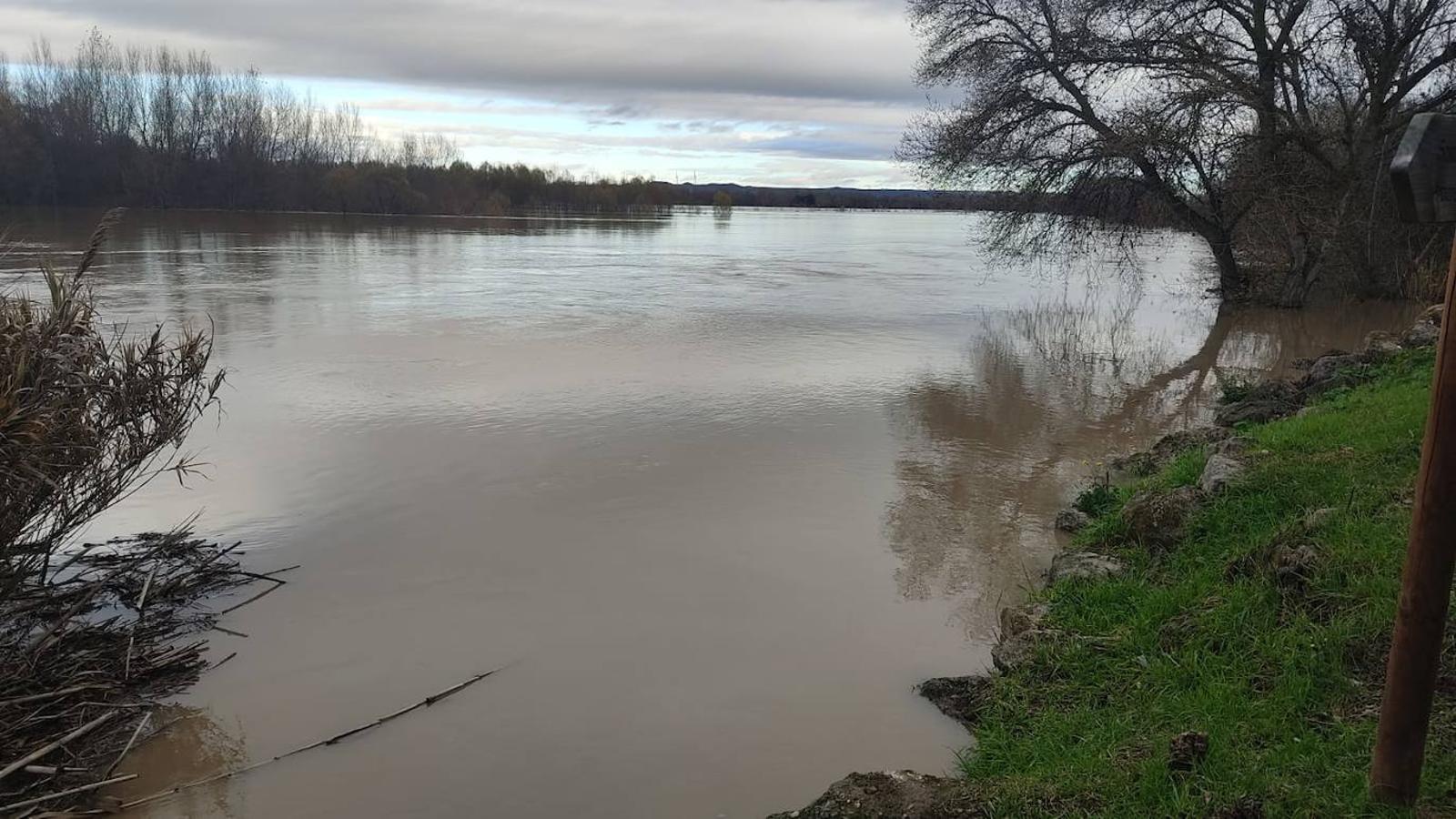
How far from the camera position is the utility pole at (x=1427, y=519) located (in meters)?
2.82

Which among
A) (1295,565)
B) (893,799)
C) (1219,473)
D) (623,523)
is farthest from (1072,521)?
(893,799)

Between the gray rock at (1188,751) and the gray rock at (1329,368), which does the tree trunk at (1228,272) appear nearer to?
the gray rock at (1329,368)

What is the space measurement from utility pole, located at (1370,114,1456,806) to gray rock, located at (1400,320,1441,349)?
9443 millimetres

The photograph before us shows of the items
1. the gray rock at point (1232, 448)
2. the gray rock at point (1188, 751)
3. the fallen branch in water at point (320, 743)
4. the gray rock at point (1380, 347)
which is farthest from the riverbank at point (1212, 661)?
the gray rock at point (1380, 347)

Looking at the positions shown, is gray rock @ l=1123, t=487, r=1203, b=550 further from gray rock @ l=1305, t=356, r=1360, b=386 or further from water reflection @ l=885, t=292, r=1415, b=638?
gray rock @ l=1305, t=356, r=1360, b=386

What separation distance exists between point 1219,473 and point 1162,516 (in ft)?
2.05

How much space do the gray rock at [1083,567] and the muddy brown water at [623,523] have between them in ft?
1.26

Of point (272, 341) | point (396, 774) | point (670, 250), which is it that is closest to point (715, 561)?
point (396, 774)

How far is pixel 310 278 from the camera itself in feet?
82.8

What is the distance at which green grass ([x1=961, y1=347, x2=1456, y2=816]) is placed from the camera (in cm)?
360

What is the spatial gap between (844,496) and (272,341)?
11.4 m

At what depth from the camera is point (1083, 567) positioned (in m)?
6.22

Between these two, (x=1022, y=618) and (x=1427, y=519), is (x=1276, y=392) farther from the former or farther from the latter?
(x=1427, y=519)

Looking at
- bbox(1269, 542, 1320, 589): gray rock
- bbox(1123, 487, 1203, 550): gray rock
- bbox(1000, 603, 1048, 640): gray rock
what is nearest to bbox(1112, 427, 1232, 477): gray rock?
bbox(1123, 487, 1203, 550): gray rock
